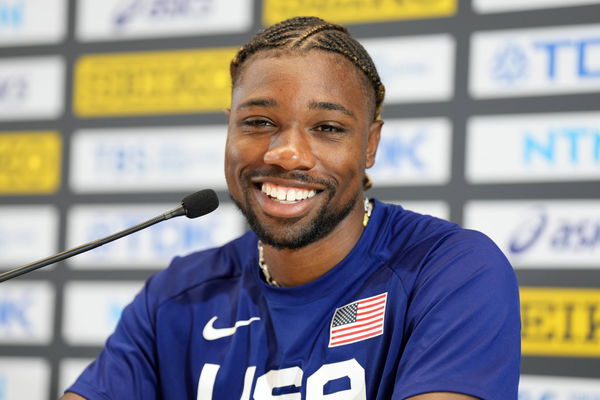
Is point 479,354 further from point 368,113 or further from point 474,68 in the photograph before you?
point 474,68

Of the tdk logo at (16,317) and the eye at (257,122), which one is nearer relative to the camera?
the eye at (257,122)

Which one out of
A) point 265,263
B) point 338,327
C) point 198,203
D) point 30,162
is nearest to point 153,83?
point 30,162

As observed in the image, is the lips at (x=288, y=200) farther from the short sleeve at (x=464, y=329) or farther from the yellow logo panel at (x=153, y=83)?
the yellow logo panel at (x=153, y=83)

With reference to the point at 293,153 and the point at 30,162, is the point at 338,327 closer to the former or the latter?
the point at 293,153

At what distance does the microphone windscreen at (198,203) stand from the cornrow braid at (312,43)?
0.25 metres

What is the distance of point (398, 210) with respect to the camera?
1246 mm

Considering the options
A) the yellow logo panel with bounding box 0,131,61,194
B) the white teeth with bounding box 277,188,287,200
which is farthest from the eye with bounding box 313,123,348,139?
the yellow logo panel with bounding box 0,131,61,194

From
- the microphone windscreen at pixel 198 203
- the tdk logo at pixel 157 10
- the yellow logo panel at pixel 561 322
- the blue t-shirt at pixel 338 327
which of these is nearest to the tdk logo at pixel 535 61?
the yellow logo panel at pixel 561 322

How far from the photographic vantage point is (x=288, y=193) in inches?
44.3

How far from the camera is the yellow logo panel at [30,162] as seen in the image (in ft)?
8.84

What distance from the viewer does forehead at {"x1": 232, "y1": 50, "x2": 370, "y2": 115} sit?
1.12 metres

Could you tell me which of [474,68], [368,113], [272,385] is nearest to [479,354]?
[272,385]

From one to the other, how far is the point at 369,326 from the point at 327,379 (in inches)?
3.8

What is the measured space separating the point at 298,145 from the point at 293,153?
2 cm
